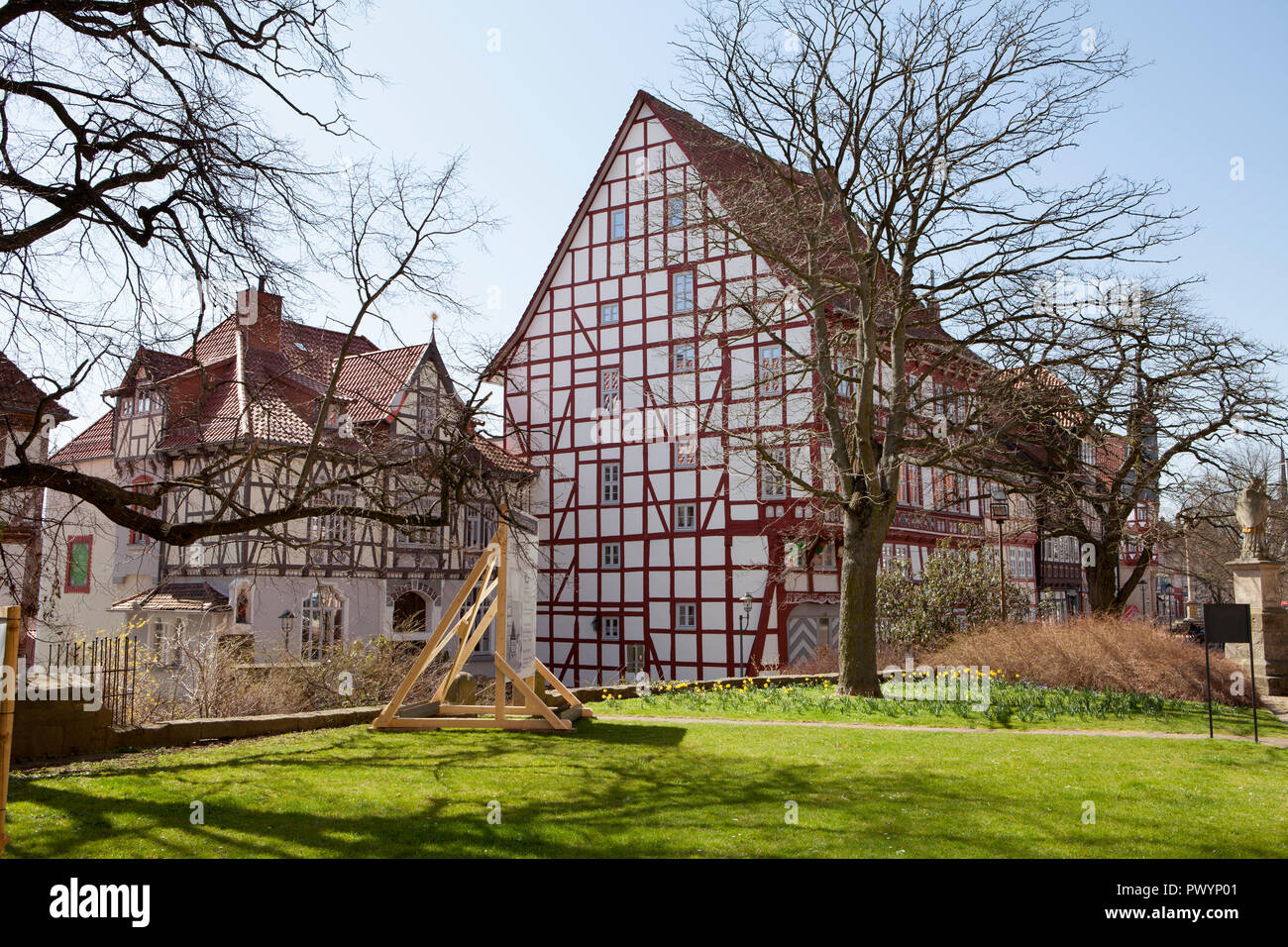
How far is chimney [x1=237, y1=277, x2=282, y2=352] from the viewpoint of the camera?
30.9 ft

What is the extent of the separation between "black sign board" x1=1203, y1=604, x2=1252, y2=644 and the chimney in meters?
10.0

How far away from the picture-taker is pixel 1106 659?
16188mm

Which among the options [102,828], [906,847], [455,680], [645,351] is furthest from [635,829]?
[645,351]

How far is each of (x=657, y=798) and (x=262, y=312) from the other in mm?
5915

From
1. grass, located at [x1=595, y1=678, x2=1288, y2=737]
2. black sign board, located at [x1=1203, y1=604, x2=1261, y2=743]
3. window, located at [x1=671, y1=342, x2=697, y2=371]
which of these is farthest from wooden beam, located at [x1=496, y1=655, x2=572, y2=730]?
window, located at [x1=671, y1=342, x2=697, y2=371]

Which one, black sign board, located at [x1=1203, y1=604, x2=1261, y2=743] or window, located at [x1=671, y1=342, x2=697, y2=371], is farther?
window, located at [x1=671, y1=342, x2=697, y2=371]

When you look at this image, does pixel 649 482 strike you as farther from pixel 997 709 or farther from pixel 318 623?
pixel 997 709

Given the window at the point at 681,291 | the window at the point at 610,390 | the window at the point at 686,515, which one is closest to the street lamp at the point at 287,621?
the window at the point at 686,515

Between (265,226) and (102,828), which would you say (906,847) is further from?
(265,226)

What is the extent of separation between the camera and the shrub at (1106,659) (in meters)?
15.8

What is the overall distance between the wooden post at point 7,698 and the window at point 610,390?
25970 mm

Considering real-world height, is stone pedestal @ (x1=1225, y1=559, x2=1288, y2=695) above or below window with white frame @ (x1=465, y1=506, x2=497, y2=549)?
below

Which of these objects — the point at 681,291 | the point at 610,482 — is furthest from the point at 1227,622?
the point at 610,482

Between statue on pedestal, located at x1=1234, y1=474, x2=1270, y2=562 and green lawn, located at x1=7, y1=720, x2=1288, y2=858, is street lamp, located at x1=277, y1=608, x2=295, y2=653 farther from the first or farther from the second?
statue on pedestal, located at x1=1234, y1=474, x2=1270, y2=562
